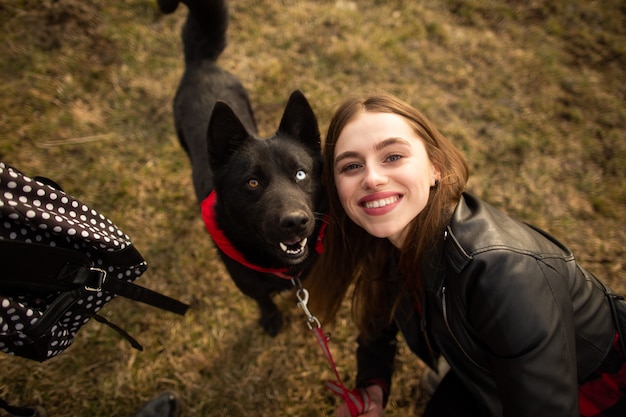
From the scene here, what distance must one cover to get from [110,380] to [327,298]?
1.74m

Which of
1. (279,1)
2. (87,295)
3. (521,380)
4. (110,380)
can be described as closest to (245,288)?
(87,295)

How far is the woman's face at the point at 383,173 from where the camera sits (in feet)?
4.99

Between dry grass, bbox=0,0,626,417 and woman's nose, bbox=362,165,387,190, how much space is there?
1538 millimetres

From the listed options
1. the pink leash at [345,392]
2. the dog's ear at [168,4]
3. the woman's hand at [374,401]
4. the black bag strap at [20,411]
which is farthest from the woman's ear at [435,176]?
the dog's ear at [168,4]

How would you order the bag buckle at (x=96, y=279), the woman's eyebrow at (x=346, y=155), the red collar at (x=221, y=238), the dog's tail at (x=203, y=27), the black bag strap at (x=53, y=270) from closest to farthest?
the black bag strap at (x=53, y=270)
the bag buckle at (x=96, y=279)
the woman's eyebrow at (x=346, y=155)
the red collar at (x=221, y=238)
the dog's tail at (x=203, y=27)

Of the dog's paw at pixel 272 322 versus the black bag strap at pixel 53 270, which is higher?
the black bag strap at pixel 53 270

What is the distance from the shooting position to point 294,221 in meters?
1.50

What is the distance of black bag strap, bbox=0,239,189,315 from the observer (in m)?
1.06

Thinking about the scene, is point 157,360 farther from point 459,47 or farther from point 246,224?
point 459,47

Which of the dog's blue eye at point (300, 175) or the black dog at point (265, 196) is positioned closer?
the black dog at point (265, 196)

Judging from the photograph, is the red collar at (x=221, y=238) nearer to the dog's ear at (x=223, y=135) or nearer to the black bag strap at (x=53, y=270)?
the dog's ear at (x=223, y=135)

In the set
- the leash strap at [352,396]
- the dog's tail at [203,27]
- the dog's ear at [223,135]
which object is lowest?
the leash strap at [352,396]

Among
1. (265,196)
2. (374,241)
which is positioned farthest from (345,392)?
(265,196)

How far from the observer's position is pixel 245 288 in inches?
84.1
